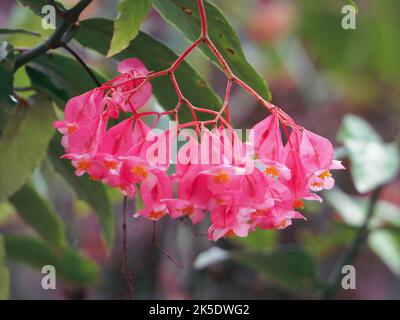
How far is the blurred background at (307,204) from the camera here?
1.31m

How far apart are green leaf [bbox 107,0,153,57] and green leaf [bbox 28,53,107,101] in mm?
161

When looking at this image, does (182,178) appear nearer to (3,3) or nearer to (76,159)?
(76,159)

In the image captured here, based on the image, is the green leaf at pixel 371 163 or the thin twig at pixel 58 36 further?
the green leaf at pixel 371 163

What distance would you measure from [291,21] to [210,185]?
1809 mm

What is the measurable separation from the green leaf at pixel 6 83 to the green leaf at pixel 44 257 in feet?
1.71

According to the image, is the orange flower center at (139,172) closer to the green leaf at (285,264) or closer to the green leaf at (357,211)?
the green leaf at (285,264)

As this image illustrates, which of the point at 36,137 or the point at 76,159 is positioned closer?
the point at 76,159

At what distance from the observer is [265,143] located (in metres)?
0.68

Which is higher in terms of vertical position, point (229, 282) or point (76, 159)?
point (229, 282)

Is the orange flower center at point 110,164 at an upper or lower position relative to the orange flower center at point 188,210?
upper

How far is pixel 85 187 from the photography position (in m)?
0.95

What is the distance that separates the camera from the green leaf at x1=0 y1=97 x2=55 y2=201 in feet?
2.74

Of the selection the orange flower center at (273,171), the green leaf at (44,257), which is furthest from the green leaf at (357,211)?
the orange flower center at (273,171)
